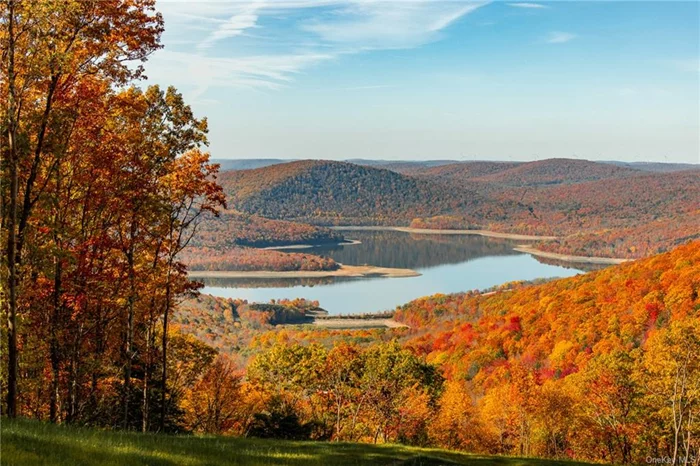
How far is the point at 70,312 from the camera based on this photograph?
47.8 ft

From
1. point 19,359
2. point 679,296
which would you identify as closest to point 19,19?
point 19,359

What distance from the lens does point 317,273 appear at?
509ft

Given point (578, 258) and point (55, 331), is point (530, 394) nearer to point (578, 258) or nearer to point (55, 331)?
point (55, 331)

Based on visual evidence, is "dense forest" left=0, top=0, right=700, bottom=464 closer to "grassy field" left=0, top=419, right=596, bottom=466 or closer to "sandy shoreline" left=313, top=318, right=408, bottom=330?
"grassy field" left=0, top=419, right=596, bottom=466

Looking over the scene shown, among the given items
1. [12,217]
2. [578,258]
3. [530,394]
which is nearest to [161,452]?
[12,217]

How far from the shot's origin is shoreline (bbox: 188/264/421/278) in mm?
152375

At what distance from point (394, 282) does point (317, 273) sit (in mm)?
23153

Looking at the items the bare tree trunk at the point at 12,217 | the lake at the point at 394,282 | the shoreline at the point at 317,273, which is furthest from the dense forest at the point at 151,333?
the shoreline at the point at 317,273

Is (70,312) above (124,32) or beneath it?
beneath

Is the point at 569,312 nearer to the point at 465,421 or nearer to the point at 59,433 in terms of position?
the point at 465,421

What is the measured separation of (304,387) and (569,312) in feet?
113

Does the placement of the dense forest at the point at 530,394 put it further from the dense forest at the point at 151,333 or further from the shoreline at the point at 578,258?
the shoreline at the point at 578,258

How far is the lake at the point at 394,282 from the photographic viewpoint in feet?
397

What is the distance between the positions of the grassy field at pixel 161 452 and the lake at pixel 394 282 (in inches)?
3773
